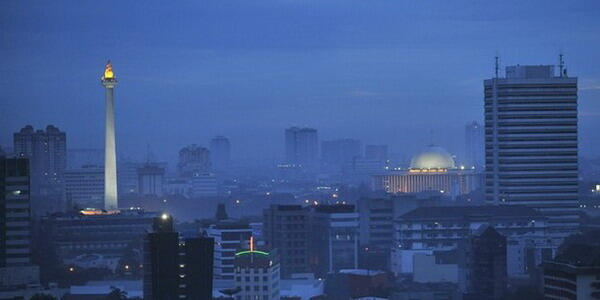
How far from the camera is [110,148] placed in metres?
39.0

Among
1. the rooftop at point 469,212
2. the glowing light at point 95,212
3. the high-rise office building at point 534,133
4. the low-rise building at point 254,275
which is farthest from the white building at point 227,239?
the high-rise office building at point 534,133

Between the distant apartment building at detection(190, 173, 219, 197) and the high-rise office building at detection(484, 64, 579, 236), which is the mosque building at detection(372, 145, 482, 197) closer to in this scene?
the distant apartment building at detection(190, 173, 219, 197)

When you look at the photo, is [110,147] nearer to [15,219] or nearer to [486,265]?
[15,219]

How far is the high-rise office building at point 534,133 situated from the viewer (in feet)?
120

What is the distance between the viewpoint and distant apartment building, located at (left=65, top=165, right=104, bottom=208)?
4506 centimetres

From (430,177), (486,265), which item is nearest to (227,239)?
(486,265)

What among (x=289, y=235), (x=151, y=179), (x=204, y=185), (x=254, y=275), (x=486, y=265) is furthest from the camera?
(x=204, y=185)

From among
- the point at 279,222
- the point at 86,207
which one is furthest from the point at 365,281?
the point at 86,207

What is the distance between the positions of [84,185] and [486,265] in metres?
22.3

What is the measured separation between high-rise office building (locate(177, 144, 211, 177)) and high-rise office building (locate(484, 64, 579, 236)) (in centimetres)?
2177

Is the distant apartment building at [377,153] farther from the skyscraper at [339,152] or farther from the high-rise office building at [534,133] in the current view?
the high-rise office building at [534,133]

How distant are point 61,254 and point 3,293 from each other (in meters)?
9.48

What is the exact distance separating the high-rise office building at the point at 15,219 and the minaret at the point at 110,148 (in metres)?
6.02

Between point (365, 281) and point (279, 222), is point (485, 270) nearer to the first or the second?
point (365, 281)
